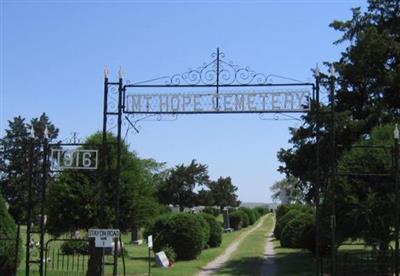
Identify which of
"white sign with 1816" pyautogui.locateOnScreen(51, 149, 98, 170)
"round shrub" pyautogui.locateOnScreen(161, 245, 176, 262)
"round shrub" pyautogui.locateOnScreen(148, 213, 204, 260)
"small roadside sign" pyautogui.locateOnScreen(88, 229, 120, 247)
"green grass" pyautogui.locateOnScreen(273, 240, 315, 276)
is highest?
"white sign with 1816" pyautogui.locateOnScreen(51, 149, 98, 170)

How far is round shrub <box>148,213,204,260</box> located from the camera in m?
27.0

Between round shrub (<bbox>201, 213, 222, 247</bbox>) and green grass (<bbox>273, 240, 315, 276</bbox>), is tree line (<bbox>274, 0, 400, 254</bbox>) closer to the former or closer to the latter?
green grass (<bbox>273, 240, 315, 276</bbox>)

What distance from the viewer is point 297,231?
30797mm

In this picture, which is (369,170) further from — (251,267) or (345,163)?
(251,267)

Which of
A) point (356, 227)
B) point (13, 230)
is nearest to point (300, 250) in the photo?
point (356, 227)

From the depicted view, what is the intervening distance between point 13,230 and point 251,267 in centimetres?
989

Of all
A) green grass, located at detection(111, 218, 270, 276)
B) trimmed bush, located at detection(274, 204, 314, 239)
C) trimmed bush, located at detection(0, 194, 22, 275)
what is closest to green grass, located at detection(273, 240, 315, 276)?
trimmed bush, located at detection(274, 204, 314, 239)

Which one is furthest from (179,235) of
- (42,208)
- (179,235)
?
(42,208)

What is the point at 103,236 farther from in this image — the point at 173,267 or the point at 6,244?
Result: the point at 173,267

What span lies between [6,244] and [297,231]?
17593 mm

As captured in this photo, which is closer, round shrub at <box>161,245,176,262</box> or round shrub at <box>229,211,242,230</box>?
round shrub at <box>161,245,176,262</box>

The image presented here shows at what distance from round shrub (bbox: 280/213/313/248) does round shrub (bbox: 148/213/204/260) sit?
467cm

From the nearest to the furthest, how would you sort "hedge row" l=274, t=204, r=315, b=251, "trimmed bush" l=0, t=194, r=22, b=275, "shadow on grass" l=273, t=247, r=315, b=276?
"trimmed bush" l=0, t=194, r=22, b=275, "shadow on grass" l=273, t=247, r=315, b=276, "hedge row" l=274, t=204, r=315, b=251

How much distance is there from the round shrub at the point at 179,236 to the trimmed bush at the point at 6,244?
11.1 meters
